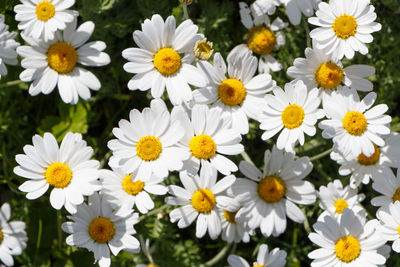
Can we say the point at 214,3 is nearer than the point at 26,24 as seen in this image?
No

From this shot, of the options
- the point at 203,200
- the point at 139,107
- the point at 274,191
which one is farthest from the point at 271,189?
the point at 139,107

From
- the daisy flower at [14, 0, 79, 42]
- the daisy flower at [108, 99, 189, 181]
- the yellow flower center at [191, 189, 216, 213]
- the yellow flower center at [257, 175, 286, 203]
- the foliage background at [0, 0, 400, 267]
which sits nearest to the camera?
the daisy flower at [108, 99, 189, 181]

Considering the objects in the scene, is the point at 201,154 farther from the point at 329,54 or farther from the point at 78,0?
the point at 78,0

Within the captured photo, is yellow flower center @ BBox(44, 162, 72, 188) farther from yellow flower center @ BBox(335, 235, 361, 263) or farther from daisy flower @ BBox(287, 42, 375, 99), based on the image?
yellow flower center @ BBox(335, 235, 361, 263)

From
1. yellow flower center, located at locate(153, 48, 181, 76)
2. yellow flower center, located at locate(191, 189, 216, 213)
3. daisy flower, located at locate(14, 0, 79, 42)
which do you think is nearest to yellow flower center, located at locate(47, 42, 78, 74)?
daisy flower, located at locate(14, 0, 79, 42)

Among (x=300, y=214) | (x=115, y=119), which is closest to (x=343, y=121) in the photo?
(x=300, y=214)

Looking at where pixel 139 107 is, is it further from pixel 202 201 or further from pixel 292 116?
pixel 292 116
